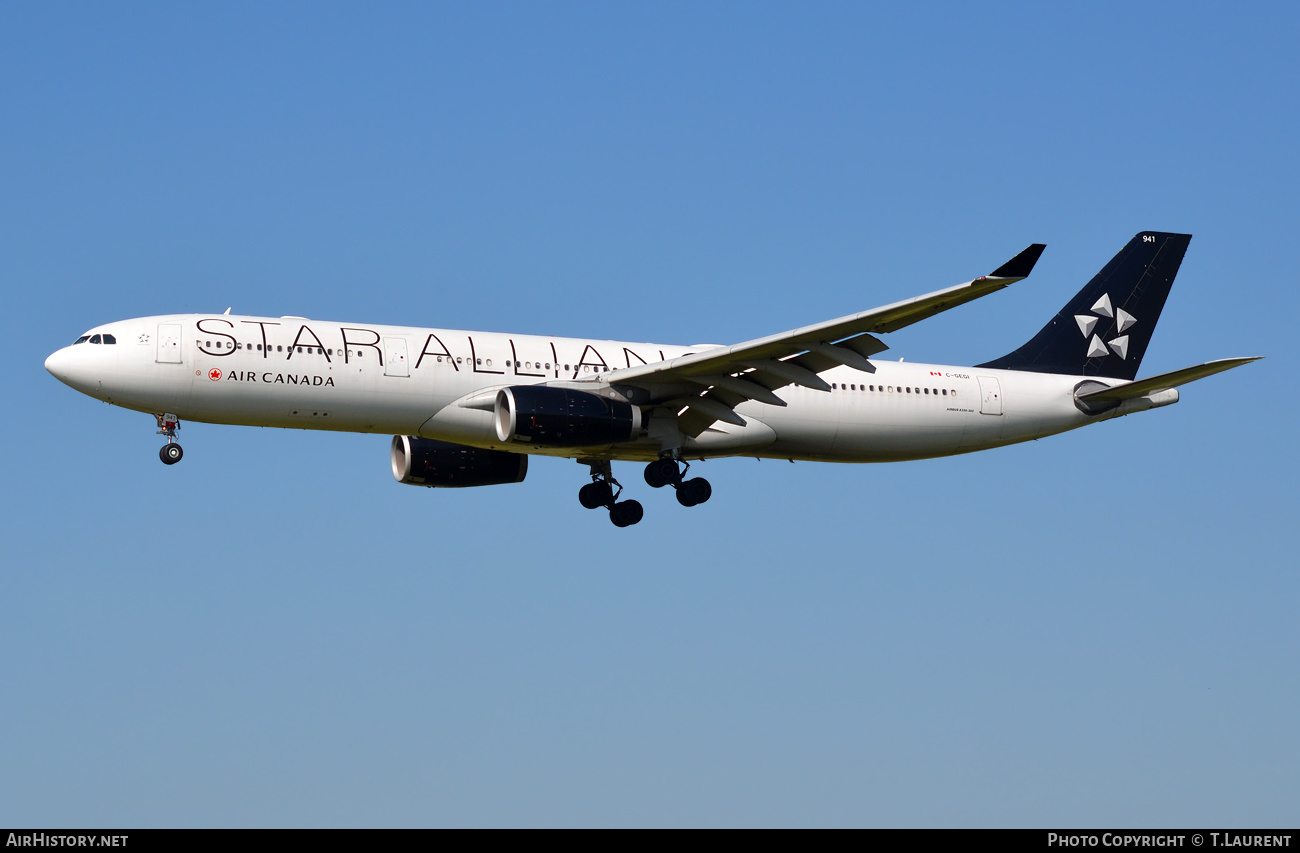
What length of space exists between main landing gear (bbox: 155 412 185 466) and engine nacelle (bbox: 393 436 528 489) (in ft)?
21.9

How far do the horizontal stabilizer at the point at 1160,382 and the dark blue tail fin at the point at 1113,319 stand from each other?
6.32 ft

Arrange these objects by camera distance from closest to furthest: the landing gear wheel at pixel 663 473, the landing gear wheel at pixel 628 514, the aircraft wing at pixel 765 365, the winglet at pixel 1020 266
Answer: the winglet at pixel 1020 266, the aircraft wing at pixel 765 365, the landing gear wheel at pixel 663 473, the landing gear wheel at pixel 628 514

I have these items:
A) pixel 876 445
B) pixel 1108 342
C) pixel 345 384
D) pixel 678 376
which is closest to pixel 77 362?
pixel 345 384

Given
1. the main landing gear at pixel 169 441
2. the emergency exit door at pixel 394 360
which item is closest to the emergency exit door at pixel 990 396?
the emergency exit door at pixel 394 360

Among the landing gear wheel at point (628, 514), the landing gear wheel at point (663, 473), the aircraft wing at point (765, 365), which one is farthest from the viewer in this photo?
the landing gear wheel at point (628, 514)

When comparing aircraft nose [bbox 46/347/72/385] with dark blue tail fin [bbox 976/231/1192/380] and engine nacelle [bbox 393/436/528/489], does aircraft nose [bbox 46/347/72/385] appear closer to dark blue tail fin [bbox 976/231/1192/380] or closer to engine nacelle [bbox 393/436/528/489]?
engine nacelle [bbox 393/436/528/489]

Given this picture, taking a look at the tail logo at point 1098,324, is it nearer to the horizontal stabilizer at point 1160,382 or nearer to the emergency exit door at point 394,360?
the horizontal stabilizer at point 1160,382

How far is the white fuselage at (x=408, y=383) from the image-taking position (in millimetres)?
34500

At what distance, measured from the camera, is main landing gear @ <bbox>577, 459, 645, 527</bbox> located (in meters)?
40.2

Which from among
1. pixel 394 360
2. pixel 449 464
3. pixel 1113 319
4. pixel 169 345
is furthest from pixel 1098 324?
pixel 169 345

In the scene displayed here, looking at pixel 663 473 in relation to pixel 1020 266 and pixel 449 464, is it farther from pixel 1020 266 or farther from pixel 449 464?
pixel 1020 266

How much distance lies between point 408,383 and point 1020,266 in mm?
14109

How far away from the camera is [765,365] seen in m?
35.1
